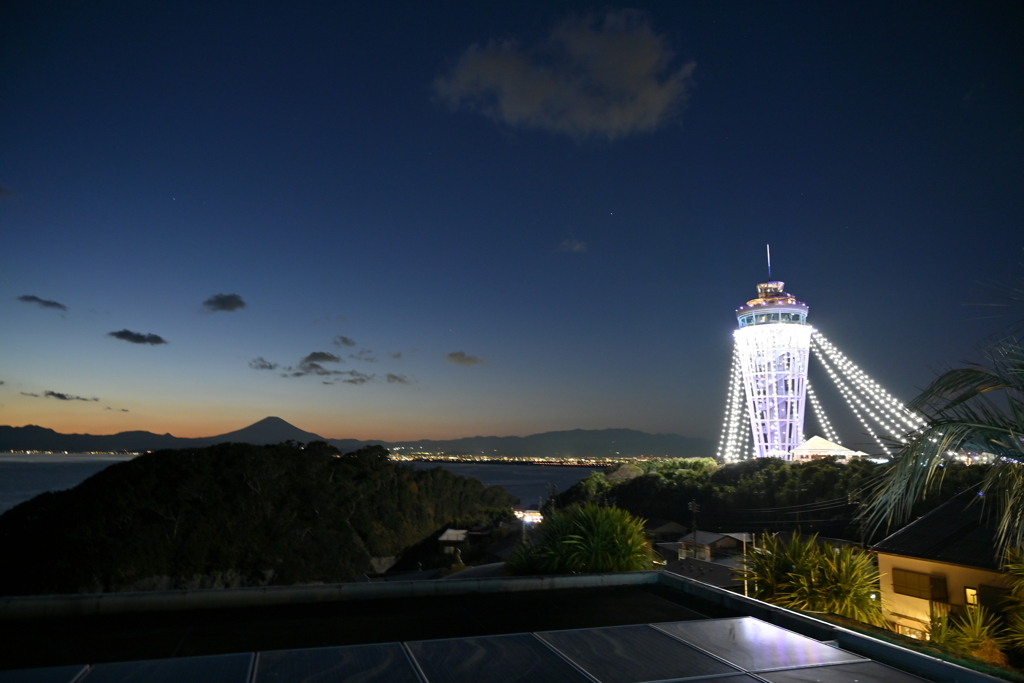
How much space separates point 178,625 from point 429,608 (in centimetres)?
211

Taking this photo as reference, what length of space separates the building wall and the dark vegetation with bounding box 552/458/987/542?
1298cm

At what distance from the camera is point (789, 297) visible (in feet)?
162

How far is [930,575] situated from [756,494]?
33.5m

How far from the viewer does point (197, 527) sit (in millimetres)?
35719

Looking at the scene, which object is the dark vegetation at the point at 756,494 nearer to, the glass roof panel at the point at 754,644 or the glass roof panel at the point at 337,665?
the glass roof panel at the point at 754,644

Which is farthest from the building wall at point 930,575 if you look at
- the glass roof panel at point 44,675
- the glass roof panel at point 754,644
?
the glass roof panel at point 44,675

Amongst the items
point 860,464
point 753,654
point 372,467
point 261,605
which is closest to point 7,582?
point 372,467

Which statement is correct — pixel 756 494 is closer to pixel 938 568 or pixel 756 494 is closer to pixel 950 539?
pixel 950 539

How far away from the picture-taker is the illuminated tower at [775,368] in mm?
48375

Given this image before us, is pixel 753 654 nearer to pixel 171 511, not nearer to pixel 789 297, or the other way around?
pixel 171 511

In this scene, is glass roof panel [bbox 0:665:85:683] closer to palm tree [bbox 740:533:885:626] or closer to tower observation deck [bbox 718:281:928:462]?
palm tree [bbox 740:533:885:626]

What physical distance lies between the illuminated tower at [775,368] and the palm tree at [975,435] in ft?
146

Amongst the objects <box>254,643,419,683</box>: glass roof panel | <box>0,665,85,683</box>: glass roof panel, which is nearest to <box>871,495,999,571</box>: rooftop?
<box>254,643,419,683</box>: glass roof panel

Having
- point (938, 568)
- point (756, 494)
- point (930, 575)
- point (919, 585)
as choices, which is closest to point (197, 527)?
point (919, 585)
